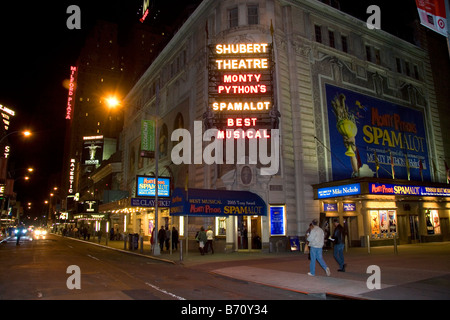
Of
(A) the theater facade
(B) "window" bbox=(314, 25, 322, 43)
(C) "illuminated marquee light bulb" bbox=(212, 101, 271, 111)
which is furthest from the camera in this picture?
(B) "window" bbox=(314, 25, 322, 43)

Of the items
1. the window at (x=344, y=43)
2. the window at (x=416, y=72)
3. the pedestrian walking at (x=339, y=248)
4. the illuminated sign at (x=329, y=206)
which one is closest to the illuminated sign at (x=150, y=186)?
the illuminated sign at (x=329, y=206)

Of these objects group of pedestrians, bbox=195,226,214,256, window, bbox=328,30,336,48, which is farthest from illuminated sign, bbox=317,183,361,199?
window, bbox=328,30,336,48

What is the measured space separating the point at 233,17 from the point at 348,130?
13.3 metres

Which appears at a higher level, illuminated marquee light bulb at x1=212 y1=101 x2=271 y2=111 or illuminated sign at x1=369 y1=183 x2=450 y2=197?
illuminated marquee light bulb at x1=212 y1=101 x2=271 y2=111

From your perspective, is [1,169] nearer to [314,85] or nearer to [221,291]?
[314,85]

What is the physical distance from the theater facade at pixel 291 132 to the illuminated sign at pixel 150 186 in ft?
3.00

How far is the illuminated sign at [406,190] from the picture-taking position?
21.4 meters

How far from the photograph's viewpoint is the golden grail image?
2692 cm

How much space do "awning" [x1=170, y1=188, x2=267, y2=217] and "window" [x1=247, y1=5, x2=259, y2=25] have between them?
13.7 metres

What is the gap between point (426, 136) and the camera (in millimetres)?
33500

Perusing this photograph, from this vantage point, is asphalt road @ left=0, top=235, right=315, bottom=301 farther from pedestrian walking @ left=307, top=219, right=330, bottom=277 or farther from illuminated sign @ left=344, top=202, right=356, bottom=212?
illuminated sign @ left=344, top=202, right=356, bottom=212
